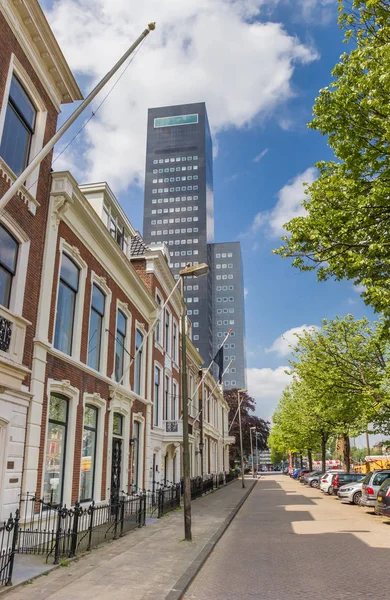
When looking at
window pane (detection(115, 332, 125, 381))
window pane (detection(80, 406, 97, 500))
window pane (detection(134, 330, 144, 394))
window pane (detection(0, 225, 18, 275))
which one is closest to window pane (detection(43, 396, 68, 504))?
window pane (detection(80, 406, 97, 500))

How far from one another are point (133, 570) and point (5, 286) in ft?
20.7

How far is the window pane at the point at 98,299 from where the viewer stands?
51.9 feet

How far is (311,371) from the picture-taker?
25.5 metres

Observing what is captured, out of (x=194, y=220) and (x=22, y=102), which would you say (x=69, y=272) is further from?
(x=194, y=220)

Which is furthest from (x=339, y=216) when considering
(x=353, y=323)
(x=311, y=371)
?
(x=353, y=323)

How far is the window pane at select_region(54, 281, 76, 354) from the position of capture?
13094 millimetres

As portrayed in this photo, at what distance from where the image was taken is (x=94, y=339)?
15.7 m

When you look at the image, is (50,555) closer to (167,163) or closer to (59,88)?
(59,88)

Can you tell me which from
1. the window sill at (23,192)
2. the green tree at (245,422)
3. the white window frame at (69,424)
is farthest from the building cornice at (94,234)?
the green tree at (245,422)

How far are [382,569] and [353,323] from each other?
64.2 ft

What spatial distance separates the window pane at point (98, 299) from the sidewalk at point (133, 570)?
23.0 feet

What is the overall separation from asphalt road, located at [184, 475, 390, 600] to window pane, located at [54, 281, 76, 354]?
662 centimetres

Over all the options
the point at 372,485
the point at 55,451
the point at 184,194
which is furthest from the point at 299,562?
the point at 184,194

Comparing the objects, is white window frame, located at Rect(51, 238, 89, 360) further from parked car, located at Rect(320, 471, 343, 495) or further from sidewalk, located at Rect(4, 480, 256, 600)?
parked car, located at Rect(320, 471, 343, 495)
